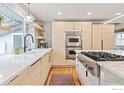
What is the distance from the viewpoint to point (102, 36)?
8.59 metres

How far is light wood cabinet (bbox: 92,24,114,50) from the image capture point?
8555mm

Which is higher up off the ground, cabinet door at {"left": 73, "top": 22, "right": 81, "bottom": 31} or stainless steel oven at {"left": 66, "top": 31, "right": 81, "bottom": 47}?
cabinet door at {"left": 73, "top": 22, "right": 81, "bottom": 31}

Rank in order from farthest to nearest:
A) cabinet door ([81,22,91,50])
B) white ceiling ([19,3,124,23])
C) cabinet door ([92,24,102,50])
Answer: cabinet door ([92,24,102,50])
cabinet door ([81,22,91,50])
white ceiling ([19,3,124,23])

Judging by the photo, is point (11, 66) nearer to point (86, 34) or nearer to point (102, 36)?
point (86, 34)

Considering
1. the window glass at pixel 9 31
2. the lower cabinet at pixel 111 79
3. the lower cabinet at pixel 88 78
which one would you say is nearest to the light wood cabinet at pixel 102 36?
the window glass at pixel 9 31

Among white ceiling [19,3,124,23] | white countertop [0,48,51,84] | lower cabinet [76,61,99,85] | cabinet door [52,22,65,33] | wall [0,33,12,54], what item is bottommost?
lower cabinet [76,61,99,85]

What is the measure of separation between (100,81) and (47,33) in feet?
24.6

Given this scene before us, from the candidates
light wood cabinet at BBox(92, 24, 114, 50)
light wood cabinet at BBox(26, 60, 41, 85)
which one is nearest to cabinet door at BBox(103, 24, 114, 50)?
light wood cabinet at BBox(92, 24, 114, 50)

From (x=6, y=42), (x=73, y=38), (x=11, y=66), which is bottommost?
(x=11, y=66)

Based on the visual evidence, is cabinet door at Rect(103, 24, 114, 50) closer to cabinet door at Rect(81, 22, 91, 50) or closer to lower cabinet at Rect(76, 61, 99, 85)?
cabinet door at Rect(81, 22, 91, 50)

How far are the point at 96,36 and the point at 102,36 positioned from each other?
0.27m

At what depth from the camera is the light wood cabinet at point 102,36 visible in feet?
28.1

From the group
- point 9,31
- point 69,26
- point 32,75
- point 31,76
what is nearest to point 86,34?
point 69,26
